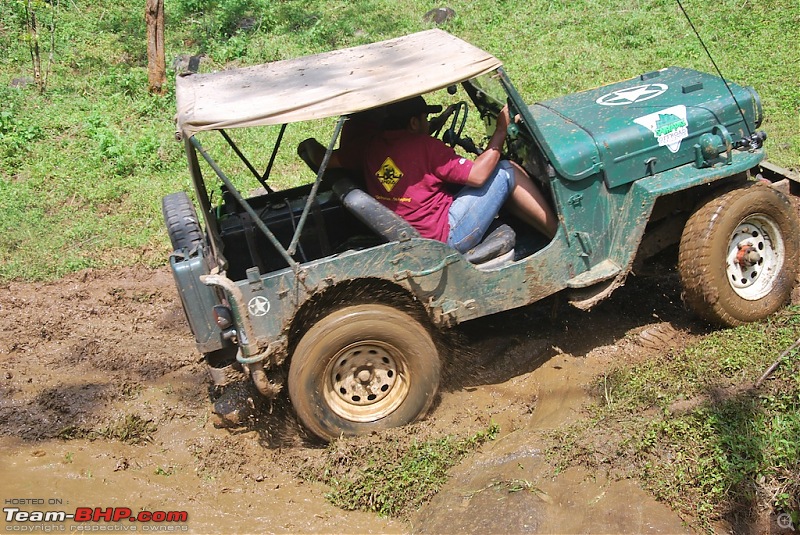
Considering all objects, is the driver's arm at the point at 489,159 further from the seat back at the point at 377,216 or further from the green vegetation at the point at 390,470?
the green vegetation at the point at 390,470

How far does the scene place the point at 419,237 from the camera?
390 centimetres

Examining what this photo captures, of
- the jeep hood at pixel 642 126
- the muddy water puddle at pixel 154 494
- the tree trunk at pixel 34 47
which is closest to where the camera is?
the muddy water puddle at pixel 154 494

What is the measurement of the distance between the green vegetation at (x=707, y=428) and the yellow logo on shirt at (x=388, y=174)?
5.25ft

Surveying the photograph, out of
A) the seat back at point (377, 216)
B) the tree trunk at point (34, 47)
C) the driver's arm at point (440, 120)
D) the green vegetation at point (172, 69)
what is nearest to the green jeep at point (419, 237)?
the seat back at point (377, 216)

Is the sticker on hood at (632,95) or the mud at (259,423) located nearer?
the mud at (259,423)

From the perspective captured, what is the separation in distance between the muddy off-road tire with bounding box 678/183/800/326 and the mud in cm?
35

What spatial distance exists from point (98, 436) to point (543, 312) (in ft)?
9.53

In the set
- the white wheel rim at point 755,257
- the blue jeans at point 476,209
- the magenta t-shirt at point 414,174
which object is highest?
the magenta t-shirt at point 414,174

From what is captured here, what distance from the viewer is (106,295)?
5.90m

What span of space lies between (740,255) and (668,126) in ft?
2.85

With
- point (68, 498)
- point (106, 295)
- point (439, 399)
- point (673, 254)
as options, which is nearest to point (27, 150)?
point (106, 295)

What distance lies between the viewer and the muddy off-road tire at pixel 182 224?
165 inches

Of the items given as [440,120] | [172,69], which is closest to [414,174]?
[440,120]

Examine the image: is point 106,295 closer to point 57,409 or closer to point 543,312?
point 57,409
